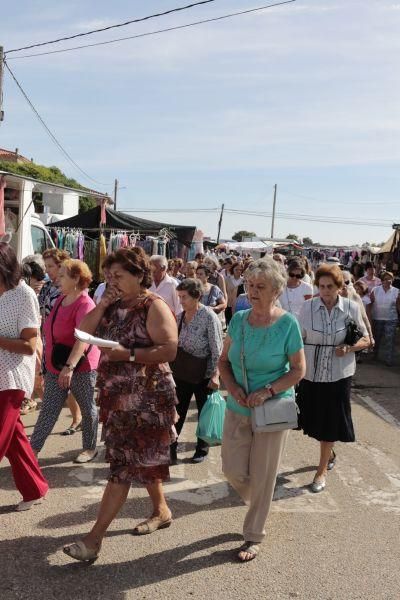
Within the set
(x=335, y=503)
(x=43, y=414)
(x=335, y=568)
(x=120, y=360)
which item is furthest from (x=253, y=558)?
(x=43, y=414)

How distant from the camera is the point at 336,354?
204 inches

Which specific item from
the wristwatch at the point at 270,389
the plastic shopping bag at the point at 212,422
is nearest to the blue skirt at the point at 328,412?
the plastic shopping bag at the point at 212,422

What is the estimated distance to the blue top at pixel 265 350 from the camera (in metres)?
3.92

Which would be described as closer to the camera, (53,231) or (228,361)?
(228,361)

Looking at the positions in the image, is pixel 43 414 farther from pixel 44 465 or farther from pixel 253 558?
Result: pixel 253 558

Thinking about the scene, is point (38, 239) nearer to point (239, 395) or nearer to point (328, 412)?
point (328, 412)

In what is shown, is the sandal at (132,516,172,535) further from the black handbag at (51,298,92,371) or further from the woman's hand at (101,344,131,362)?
the black handbag at (51,298,92,371)

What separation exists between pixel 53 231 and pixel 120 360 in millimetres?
11711

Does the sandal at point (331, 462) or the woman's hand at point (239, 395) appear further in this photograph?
the sandal at point (331, 462)

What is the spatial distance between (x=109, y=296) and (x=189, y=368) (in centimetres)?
208

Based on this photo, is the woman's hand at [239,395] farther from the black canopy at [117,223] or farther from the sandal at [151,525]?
the black canopy at [117,223]

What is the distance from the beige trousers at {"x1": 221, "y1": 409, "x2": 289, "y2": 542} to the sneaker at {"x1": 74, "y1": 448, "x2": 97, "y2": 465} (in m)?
1.87

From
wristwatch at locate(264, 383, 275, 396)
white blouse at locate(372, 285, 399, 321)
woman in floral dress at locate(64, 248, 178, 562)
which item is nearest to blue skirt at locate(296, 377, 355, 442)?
wristwatch at locate(264, 383, 275, 396)

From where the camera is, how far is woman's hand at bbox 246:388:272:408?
12.7 feet
